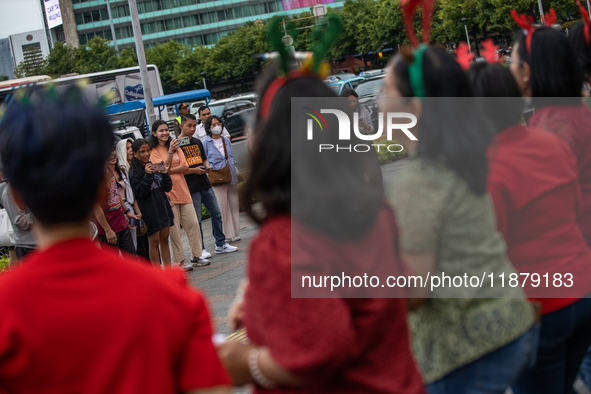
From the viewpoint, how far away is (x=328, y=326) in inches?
46.8

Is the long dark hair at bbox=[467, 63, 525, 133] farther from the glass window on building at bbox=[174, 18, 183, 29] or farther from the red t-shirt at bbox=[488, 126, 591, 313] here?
the glass window on building at bbox=[174, 18, 183, 29]

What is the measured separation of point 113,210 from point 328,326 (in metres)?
5.03

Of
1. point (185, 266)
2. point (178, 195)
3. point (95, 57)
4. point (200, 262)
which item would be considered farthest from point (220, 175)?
point (95, 57)

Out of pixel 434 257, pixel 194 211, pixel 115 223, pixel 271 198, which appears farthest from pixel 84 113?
pixel 194 211

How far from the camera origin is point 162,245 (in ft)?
21.8

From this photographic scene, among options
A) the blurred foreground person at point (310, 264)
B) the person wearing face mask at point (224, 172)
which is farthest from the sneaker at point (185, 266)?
the blurred foreground person at point (310, 264)

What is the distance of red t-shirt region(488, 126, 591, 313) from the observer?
1829mm

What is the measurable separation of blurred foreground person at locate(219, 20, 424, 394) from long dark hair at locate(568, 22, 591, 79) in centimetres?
231

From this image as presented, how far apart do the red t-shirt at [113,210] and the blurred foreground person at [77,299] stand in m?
4.73

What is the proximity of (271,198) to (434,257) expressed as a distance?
49 cm

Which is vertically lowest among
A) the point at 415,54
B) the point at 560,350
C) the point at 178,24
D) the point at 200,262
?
the point at 200,262

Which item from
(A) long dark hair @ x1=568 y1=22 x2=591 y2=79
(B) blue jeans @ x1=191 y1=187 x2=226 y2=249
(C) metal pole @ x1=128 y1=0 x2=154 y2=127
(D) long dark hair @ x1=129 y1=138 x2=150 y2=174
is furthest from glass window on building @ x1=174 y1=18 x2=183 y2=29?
(A) long dark hair @ x1=568 y1=22 x2=591 y2=79

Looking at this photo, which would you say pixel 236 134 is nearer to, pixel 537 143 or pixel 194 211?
pixel 194 211

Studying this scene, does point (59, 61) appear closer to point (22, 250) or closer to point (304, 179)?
point (22, 250)
